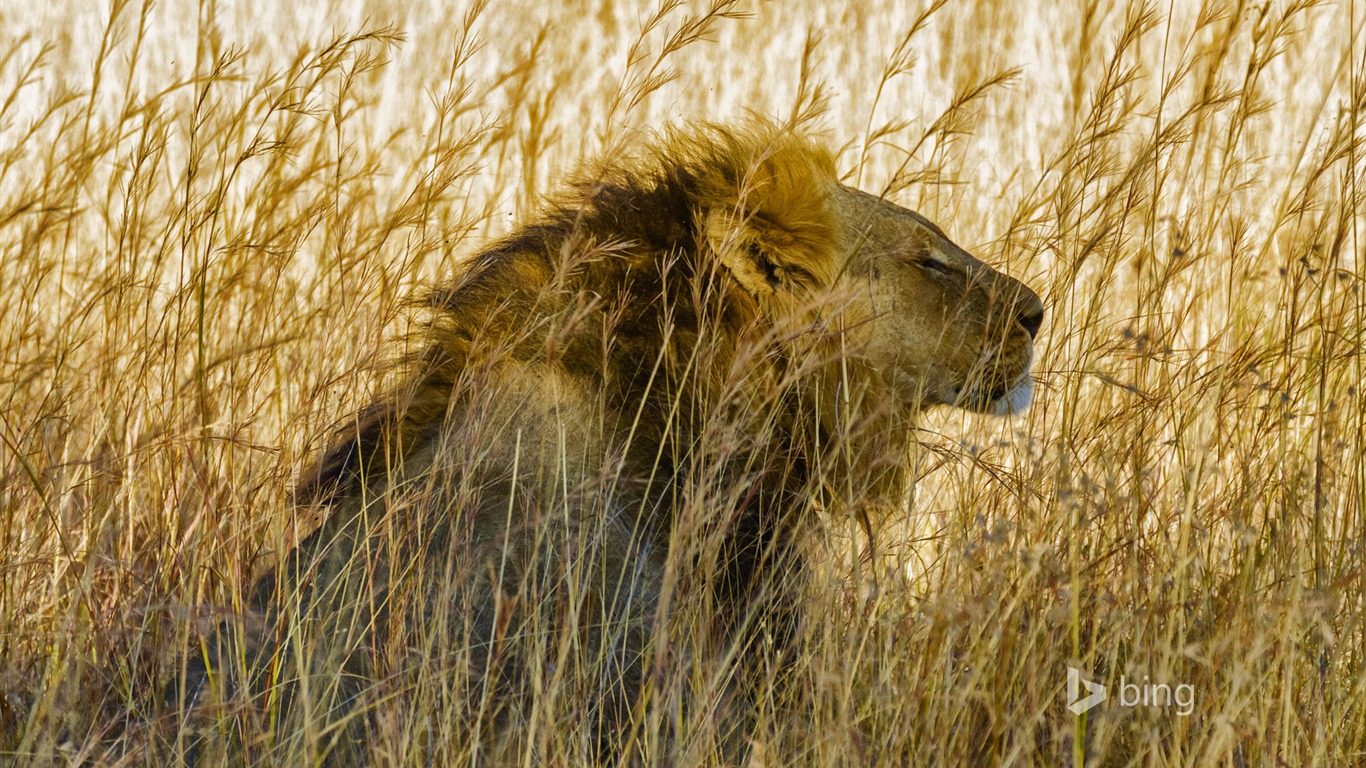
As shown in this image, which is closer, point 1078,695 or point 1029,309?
point 1078,695

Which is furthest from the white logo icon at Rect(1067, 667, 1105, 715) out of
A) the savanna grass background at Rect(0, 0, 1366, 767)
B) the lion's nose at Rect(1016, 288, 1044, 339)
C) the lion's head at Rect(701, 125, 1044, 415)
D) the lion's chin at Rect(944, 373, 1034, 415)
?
the lion's nose at Rect(1016, 288, 1044, 339)

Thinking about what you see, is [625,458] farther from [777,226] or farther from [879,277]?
[879,277]

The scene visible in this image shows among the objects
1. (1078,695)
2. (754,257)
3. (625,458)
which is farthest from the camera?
(754,257)

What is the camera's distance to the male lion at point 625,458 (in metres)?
2.30

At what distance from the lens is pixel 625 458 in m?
2.66

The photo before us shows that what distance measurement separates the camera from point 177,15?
7.80m

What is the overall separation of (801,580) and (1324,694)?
0.96 m

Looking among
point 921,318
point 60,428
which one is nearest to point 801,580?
point 921,318

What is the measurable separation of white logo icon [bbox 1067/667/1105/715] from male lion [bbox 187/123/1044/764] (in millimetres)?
464

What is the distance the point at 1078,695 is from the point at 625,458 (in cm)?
89

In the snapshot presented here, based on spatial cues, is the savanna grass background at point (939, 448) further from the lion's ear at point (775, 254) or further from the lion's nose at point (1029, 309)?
the lion's ear at point (775, 254)

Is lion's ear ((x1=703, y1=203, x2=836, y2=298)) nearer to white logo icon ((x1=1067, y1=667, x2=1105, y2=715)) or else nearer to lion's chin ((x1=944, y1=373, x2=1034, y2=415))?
lion's chin ((x1=944, y1=373, x2=1034, y2=415))

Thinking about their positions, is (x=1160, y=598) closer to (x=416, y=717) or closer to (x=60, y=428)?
(x=416, y=717)

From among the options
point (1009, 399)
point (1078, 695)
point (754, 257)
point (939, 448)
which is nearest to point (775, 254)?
point (754, 257)
